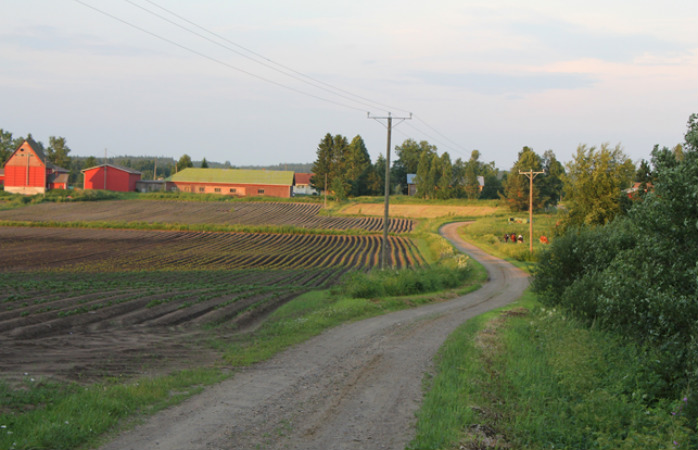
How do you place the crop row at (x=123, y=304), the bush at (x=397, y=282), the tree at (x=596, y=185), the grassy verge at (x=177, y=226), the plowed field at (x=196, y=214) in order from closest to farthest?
the crop row at (x=123, y=304) → the bush at (x=397, y=282) → the tree at (x=596, y=185) → the grassy verge at (x=177, y=226) → the plowed field at (x=196, y=214)

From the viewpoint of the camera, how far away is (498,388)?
1084cm

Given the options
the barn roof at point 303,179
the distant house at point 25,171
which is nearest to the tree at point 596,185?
the distant house at point 25,171

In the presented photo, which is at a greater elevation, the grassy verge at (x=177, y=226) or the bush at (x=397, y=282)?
the grassy verge at (x=177, y=226)

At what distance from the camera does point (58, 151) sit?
156500 millimetres

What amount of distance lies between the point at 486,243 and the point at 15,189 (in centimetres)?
7726

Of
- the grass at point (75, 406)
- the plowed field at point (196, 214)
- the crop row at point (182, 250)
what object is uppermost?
the plowed field at point (196, 214)

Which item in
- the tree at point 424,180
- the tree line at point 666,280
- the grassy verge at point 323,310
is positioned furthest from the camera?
the tree at point 424,180

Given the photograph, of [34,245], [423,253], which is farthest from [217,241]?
[423,253]

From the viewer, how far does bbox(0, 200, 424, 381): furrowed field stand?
13133 mm

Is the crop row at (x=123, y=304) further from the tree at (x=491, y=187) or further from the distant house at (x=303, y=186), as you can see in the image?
the distant house at (x=303, y=186)

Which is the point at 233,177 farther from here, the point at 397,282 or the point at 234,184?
the point at 397,282

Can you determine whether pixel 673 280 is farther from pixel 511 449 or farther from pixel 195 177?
pixel 195 177

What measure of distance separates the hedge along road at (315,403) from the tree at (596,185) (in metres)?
26.1

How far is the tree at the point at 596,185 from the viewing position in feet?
127
